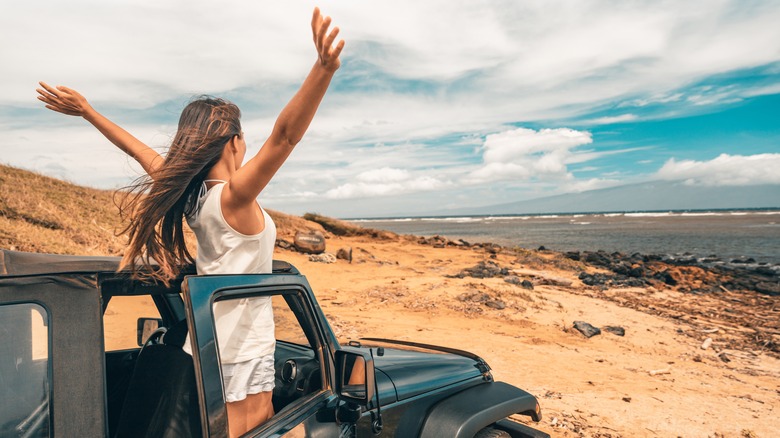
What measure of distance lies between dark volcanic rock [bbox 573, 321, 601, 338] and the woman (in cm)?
778

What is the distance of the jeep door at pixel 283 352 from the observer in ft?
5.50

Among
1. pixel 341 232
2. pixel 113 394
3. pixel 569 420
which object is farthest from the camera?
pixel 341 232

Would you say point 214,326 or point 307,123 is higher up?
point 307,123

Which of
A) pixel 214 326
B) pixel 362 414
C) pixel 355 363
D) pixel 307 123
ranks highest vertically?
pixel 307 123

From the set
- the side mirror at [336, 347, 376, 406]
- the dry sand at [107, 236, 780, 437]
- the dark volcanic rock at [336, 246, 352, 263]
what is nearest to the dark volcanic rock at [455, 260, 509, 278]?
the dry sand at [107, 236, 780, 437]

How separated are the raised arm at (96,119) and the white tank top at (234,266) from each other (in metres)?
0.77

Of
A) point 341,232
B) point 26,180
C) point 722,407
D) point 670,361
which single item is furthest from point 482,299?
point 341,232

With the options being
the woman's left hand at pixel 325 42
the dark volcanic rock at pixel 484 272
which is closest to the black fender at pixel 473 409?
the woman's left hand at pixel 325 42

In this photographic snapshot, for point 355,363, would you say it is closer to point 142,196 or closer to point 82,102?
point 142,196

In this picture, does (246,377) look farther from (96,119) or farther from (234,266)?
(96,119)

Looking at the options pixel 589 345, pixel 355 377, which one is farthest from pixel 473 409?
pixel 589 345

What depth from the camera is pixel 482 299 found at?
406 inches

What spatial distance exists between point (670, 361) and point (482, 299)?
357 cm

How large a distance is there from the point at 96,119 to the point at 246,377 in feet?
5.68
